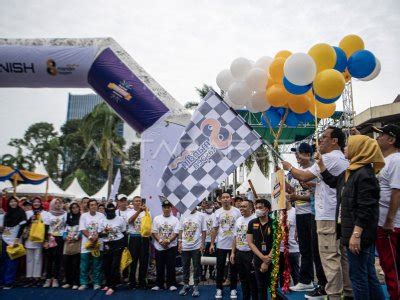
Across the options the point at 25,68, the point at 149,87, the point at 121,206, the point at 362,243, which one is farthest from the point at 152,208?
the point at 362,243

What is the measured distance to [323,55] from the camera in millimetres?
4215

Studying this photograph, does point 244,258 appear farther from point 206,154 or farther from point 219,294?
point 206,154

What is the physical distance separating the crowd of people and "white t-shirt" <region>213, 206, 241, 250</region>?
2 cm

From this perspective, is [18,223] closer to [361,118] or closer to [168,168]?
[168,168]

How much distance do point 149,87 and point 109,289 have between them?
429cm

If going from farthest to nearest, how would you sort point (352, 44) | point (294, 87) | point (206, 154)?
point (352, 44), point (294, 87), point (206, 154)

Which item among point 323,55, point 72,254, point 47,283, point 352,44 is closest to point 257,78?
point 323,55

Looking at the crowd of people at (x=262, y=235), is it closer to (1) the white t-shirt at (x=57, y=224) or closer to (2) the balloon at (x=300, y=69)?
(1) the white t-shirt at (x=57, y=224)

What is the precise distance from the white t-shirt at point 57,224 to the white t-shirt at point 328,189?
19.2 feet

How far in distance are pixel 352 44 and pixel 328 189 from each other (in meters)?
2.41

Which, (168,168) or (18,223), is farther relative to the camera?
(18,223)

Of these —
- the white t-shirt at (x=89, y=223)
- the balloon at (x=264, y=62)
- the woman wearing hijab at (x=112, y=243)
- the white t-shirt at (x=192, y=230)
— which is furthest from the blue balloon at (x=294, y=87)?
the white t-shirt at (x=89, y=223)

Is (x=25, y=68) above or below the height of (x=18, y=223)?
above

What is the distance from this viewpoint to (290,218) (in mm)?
6398
